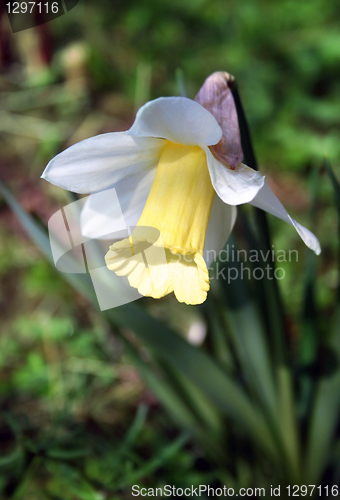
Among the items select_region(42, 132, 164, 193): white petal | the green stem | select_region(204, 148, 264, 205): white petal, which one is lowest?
the green stem

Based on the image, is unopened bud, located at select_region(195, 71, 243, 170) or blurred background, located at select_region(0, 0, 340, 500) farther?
blurred background, located at select_region(0, 0, 340, 500)

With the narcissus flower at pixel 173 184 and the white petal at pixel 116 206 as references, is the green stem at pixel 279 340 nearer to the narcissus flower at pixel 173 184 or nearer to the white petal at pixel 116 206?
the narcissus flower at pixel 173 184

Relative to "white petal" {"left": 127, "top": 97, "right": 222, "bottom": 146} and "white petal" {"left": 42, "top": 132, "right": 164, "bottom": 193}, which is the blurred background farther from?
"white petal" {"left": 127, "top": 97, "right": 222, "bottom": 146}

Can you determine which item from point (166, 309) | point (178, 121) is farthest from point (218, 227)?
point (166, 309)

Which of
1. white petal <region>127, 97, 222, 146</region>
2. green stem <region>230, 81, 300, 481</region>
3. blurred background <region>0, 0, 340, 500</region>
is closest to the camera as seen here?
white petal <region>127, 97, 222, 146</region>

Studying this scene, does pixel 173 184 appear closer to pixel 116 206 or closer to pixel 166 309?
pixel 116 206

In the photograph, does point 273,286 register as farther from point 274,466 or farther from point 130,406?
point 130,406

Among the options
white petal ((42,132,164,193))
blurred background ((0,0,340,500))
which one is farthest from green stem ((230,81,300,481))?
white petal ((42,132,164,193))
